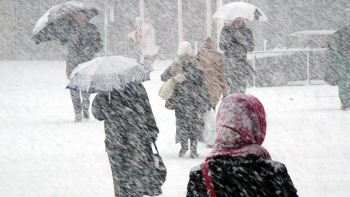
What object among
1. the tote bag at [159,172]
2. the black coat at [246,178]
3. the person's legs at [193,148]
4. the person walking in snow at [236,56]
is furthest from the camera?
the person walking in snow at [236,56]

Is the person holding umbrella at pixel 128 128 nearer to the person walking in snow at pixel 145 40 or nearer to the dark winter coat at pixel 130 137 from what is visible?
the dark winter coat at pixel 130 137

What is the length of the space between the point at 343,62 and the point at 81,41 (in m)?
5.52

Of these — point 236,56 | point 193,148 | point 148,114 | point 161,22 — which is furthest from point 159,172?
point 161,22

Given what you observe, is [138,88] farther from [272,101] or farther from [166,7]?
[166,7]

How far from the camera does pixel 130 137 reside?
4605 millimetres

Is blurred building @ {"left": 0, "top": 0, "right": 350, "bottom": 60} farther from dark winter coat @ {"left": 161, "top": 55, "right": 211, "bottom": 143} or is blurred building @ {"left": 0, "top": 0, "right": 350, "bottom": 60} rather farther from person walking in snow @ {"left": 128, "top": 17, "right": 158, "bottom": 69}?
dark winter coat @ {"left": 161, "top": 55, "right": 211, "bottom": 143}

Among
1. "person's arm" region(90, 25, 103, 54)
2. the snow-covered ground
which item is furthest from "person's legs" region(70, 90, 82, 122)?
"person's arm" region(90, 25, 103, 54)

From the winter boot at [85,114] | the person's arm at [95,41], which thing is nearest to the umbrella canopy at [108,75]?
the person's arm at [95,41]

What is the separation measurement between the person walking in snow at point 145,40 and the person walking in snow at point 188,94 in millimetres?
12104

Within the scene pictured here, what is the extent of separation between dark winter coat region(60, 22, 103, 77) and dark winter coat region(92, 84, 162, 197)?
18.1 feet

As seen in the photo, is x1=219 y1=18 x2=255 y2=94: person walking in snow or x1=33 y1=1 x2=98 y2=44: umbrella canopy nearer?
x1=219 y1=18 x2=255 y2=94: person walking in snow

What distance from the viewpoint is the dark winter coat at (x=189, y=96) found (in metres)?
6.86

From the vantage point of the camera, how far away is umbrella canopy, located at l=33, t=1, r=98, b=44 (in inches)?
388

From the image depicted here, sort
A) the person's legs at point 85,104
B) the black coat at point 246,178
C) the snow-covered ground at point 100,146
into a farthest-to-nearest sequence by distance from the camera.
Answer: the person's legs at point 85,104, the snow-covered ground at point 100,146, the black coat at point 246,178
